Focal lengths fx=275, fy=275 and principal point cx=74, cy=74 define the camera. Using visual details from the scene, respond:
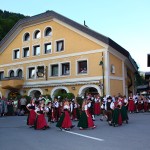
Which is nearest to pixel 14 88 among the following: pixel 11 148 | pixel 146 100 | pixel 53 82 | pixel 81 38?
pixel 53 82

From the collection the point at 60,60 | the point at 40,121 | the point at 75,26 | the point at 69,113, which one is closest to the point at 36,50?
the point at 60,60

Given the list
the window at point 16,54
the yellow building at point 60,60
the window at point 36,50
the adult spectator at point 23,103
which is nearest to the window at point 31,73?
the yellow building at point 60,60

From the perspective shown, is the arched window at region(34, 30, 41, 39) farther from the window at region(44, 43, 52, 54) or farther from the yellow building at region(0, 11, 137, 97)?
the window at region(44, 43, 52, 54)

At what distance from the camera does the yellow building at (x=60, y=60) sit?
29.0m

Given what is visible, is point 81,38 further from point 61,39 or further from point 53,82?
point 53,82

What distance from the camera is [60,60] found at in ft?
105

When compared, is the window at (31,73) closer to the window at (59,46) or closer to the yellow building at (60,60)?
the yellow building at (60,60)

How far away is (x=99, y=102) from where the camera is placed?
2414 centimetres

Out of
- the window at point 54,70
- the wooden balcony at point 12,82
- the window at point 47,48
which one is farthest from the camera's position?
the wooden balcony at point 12,82

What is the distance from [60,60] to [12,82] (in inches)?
274

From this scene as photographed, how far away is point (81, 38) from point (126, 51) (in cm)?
576

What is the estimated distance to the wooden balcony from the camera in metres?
34.2

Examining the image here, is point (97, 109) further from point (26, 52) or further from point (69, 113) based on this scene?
point (26, 52)

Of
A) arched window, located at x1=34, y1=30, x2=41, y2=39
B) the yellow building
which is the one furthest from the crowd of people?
arched window, located at x1=34, y1=30, x2=41, y2=39
